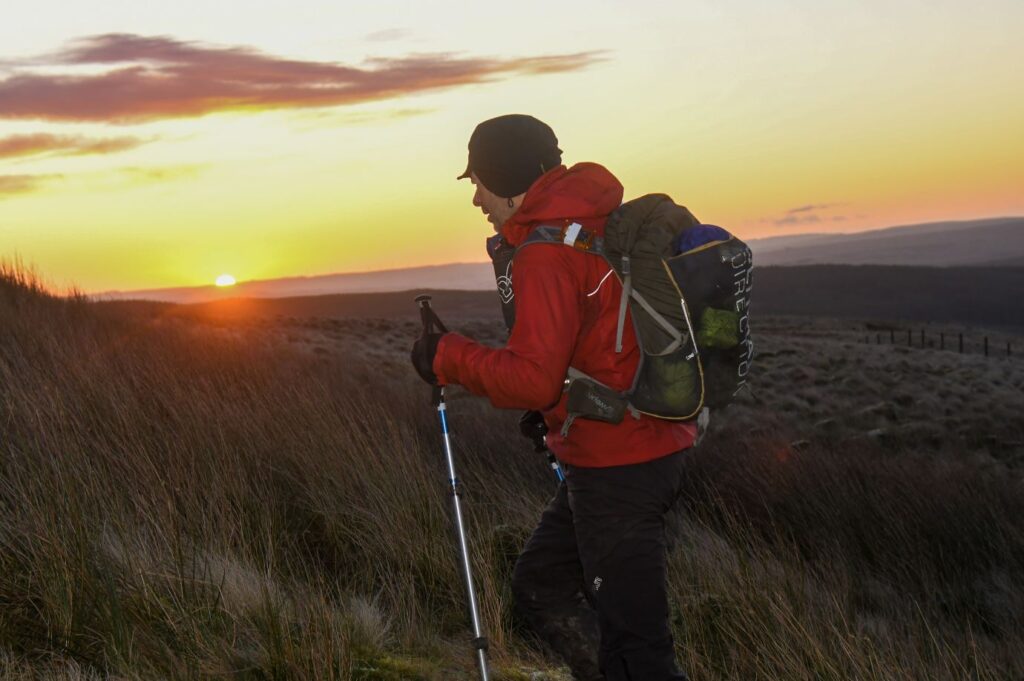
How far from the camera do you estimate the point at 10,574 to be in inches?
165

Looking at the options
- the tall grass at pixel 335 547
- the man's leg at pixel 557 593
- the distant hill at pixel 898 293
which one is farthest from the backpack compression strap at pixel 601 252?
the distant hill at pixel 898 293

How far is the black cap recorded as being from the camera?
10.4ft

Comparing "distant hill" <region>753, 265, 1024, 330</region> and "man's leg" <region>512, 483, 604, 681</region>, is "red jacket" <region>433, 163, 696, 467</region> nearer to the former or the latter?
"man's leg" <region>512, 483, 604, 681</region>

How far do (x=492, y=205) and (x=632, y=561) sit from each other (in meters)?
1.27

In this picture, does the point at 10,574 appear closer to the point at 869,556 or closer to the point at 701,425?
the point at 701,425

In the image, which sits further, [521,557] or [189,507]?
[189,507]

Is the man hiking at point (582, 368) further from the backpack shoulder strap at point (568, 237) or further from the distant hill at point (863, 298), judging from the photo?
the distant hill at point (863, 298)

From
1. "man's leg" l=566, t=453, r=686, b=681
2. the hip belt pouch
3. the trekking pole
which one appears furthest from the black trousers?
the trekking pole

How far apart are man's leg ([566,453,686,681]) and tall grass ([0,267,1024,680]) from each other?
97cm

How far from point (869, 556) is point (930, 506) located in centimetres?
109

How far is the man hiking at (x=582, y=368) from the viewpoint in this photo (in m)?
2.93

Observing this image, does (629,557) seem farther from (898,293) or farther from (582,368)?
(898,293)

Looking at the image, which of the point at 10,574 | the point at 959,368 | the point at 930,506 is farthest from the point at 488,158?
the point at 959,368

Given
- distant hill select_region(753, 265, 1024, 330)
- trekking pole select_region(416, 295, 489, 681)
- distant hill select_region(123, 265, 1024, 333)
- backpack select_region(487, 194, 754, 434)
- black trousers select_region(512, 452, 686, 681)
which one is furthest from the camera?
distant hill select_region(753, 265, 1024, 330)
